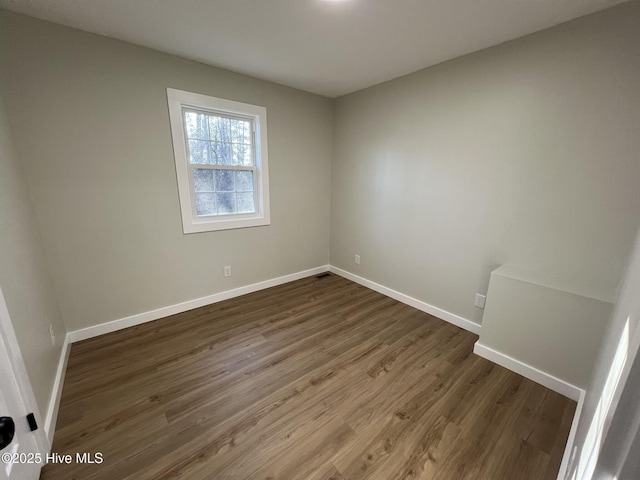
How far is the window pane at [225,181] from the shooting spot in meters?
2.76

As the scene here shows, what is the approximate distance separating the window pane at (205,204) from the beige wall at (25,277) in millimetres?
1175

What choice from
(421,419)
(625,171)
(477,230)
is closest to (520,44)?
(625,171)

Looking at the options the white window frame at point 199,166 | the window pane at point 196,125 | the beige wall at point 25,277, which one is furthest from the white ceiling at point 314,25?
the beige wall at point 25,277

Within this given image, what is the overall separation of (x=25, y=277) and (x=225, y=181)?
1743 mm

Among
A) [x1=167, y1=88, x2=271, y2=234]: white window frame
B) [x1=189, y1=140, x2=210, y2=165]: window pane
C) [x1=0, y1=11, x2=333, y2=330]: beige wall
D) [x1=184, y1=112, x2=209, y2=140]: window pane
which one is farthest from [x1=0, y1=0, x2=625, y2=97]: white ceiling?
[x1=189, y1=140, x2=210, y2=165]: window pane

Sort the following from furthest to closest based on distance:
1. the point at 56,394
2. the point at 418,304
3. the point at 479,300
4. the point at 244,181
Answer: the point at 244,181
the point at 418,304
the point at 479,300
the point at 56,394

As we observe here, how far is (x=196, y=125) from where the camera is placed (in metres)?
2.52

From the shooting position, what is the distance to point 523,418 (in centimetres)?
154

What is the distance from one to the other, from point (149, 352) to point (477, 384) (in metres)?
2.54

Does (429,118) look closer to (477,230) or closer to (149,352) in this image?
(477,230)

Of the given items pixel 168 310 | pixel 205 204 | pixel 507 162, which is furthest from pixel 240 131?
pixel 507 162

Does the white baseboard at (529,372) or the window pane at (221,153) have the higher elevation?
the window pane at (221,153)

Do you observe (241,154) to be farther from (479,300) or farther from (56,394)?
(479,300)

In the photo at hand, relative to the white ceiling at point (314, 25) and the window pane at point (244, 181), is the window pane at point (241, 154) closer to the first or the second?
the window pane at point (244, 181)
